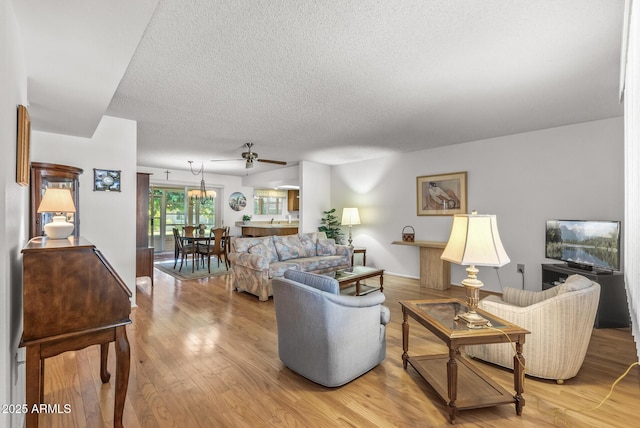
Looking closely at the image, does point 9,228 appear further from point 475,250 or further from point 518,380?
point 518,380

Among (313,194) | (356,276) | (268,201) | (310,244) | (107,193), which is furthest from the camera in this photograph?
(268,201)

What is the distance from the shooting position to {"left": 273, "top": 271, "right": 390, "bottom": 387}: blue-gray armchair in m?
2.08

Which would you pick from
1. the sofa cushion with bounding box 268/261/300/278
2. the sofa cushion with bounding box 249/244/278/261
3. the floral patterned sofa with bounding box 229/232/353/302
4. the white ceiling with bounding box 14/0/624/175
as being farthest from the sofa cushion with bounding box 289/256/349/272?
the white ceiling with bounding box 14/0/624/175

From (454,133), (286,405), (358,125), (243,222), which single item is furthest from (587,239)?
(243,222)

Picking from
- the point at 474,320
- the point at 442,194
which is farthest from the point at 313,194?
the point at 474,320

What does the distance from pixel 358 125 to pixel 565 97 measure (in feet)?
7.64

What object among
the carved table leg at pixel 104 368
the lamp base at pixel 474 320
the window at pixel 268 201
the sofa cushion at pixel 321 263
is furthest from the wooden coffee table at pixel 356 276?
the window at pixel 268 201

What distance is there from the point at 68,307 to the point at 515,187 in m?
5.42

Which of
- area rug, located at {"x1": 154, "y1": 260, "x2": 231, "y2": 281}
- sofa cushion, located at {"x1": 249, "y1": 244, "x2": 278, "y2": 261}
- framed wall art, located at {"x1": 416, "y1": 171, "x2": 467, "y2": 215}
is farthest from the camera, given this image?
area rug, located at {"x1": 154, "y1": 260, "x2": 231, "y2": 281}

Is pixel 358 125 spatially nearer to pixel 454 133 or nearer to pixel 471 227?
pixel 454 133

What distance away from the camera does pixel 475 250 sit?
6.33 feet

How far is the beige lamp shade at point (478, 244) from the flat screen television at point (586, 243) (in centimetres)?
265

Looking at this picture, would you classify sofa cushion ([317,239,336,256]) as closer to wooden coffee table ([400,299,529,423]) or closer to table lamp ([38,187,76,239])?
wooden coffee table ([400,299,529,423])

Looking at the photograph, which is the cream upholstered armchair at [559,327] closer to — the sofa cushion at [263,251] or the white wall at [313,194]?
the sofa cushion at [263,251]
